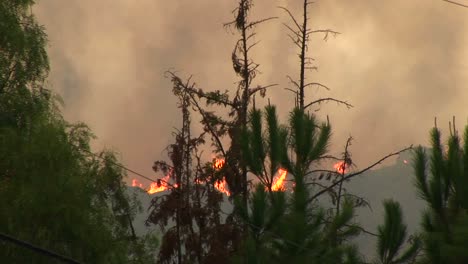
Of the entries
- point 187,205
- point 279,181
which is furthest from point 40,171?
point 279,181

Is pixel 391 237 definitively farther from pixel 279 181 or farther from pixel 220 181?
pixel 220 181

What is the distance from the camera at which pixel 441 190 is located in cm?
1337

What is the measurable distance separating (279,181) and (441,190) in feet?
8.65

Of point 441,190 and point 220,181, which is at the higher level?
point 220,181

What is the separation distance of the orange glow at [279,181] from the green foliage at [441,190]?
7.38ft

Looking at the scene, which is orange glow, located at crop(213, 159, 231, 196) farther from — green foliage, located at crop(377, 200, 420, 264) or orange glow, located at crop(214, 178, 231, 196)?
green foliage, located at crop(377, 200, 420, 264)

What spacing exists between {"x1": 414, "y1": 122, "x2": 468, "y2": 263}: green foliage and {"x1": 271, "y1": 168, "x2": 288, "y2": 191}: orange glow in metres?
2.25

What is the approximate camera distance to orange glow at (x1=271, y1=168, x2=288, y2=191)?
12371 millimetres

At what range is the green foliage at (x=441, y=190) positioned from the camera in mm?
12781

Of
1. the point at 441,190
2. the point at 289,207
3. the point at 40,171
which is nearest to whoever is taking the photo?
the point at 289,207

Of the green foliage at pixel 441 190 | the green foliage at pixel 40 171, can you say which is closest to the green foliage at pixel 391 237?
the green foliage at pixel 441 190

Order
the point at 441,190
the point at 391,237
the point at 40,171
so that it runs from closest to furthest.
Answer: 1. the point at 391,237
2. the point at 441,190
3. the point at 40,171

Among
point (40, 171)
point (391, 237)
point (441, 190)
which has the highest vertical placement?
point (40, 171)

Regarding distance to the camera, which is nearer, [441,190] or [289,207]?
[289,207]
